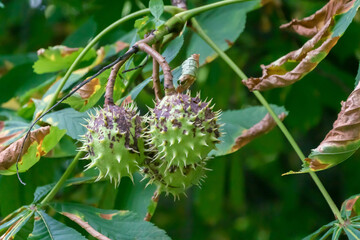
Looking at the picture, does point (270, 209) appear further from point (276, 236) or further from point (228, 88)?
point (228, 88)

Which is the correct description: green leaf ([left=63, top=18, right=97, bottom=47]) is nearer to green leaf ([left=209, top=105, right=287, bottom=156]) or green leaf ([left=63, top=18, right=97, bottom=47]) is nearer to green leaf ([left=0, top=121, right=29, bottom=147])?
green leaf ([left=0, top=121, right=29, bottom=147])

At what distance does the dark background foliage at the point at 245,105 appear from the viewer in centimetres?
213

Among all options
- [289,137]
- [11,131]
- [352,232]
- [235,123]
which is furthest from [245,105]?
[352,232]

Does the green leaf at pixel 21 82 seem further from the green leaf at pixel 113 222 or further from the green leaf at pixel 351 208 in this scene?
the green leaf at pixel 351 208

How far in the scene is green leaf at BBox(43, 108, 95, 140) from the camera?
152cm

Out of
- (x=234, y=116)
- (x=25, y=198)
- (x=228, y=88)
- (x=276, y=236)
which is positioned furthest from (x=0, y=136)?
(x=276, y=236)

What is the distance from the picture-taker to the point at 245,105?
8.91 ft

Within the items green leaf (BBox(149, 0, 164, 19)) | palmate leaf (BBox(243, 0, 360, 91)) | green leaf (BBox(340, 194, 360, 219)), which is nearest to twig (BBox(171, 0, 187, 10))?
green leaf (BBox(149, 0, 164, 19))

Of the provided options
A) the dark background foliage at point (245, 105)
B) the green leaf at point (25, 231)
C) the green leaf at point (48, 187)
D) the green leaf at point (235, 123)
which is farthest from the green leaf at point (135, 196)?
the green leaf at point (25, 231)

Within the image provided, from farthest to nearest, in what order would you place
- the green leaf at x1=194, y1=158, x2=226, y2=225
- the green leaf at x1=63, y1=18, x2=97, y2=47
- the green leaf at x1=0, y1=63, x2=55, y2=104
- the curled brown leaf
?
the green leaf at x1=194, y1=158, x2=226, y2=225 < the green leaf at x1=63, y1=18, x2=97, y2=47 < the green leaf at x1=0, y1=63, x2=55, y2=104 < the curled brown leaf

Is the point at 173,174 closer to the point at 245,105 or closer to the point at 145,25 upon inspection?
the point at 145,25

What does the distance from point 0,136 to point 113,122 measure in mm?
557

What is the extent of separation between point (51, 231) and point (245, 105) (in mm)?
1591

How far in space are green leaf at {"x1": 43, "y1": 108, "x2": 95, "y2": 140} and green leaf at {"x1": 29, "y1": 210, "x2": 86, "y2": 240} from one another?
0.27 meters
